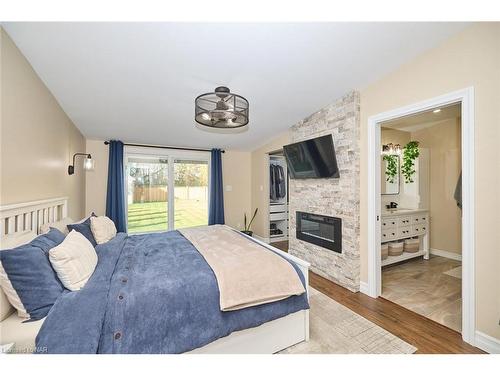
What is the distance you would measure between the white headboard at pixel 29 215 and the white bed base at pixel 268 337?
58.8 inches

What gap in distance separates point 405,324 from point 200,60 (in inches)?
123

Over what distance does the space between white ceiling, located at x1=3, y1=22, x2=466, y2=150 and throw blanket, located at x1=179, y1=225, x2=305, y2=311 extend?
1.78m

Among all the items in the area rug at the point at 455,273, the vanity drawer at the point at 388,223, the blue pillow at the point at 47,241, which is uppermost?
the blue pillow at the point at 47,241

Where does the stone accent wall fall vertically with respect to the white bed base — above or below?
above

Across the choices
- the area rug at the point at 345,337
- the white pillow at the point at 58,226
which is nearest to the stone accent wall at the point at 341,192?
the area rug at the point at 345,337

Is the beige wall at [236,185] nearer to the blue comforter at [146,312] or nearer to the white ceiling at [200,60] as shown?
the white ceiling at [200,60]

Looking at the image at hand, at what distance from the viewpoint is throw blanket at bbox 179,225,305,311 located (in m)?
1.44

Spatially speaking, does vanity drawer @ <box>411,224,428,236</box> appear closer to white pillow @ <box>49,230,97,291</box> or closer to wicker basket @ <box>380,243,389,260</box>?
wicker basket @ <box>380,243,389,260</box>

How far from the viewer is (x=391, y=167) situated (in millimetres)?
3982

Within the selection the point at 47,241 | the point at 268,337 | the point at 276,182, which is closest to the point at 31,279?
the point at 47,241

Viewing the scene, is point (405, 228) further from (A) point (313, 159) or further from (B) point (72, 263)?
(B) point (72, 263)

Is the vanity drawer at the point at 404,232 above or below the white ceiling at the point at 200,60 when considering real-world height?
below

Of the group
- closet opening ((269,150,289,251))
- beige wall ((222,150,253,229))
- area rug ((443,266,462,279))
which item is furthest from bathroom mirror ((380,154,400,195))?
beige wall ((222,150,253,229))

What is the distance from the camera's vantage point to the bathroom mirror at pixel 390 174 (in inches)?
156
